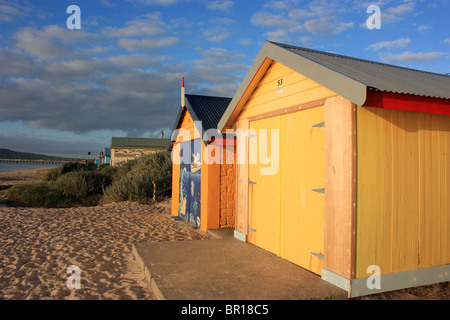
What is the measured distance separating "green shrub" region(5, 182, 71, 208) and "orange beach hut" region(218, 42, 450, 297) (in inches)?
552

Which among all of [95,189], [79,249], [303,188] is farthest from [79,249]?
[95,189]

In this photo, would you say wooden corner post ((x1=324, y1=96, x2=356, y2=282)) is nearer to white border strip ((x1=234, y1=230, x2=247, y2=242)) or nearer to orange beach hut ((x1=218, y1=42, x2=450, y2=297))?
orange beach hut ((x1=218, y1=42, x2=450, y2=297))

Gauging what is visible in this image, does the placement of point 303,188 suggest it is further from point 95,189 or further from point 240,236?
point 95,189

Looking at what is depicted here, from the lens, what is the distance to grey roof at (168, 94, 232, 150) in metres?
8.00

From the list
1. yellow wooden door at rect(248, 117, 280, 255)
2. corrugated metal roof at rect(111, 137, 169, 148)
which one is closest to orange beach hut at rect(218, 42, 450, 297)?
yellow wooden door at rect(248, 117, 280, 255)

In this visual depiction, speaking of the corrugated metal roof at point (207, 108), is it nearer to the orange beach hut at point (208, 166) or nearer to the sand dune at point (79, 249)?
the orange beach hut at point (208, 166)

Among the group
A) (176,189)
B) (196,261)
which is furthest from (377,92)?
(176,189)

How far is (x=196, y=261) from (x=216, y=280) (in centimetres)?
92

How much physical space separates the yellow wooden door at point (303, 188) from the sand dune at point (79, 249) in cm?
218

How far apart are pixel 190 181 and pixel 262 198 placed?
3.77m

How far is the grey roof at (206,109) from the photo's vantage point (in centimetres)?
800

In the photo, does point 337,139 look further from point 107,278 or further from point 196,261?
point 107,278

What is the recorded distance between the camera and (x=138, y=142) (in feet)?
132

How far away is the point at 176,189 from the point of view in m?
10.8
